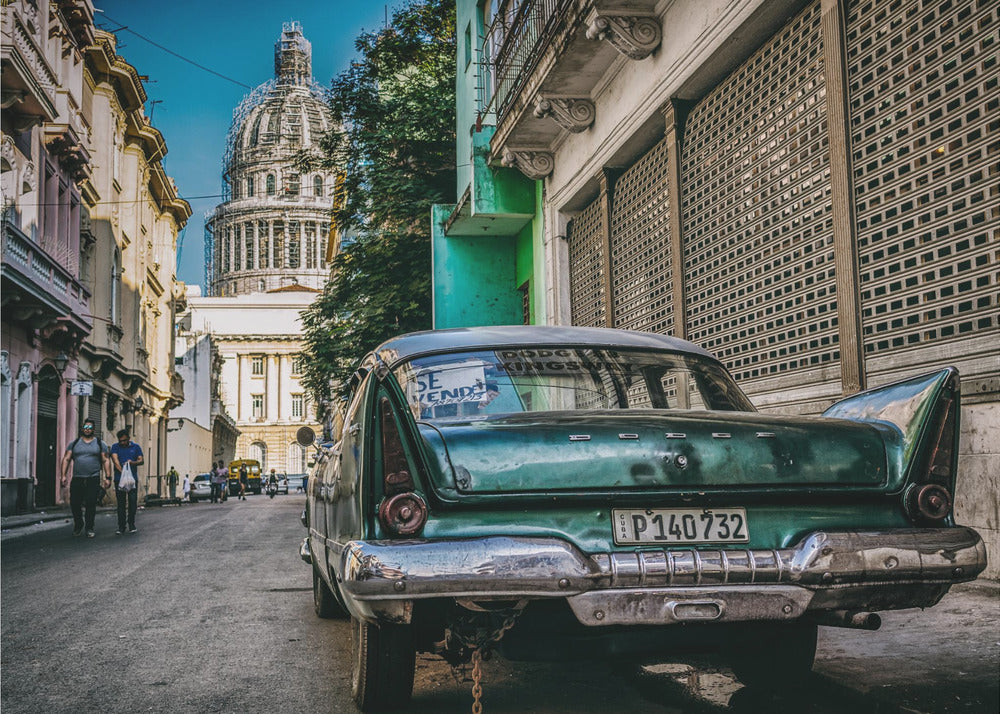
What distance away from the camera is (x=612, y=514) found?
3.24 metres

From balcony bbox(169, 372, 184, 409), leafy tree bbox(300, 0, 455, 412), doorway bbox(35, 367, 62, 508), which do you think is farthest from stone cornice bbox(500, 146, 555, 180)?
balcony bbox(169, 372, 184, 409)

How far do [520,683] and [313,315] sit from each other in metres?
20.7

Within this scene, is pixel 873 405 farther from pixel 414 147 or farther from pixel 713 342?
pixel 414 147

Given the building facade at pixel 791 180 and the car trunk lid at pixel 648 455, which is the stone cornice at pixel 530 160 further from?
the car trunk lid at pixel 648 455

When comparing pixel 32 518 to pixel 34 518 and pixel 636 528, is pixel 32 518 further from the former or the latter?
pixel 636 528

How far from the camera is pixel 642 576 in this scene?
3.07 m

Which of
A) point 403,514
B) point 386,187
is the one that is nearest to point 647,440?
point 403,514

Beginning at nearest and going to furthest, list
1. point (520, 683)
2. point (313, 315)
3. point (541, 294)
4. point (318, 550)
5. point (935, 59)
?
point (520, 683)
point (318, 550)
point (935, 59)
point (541, 294)
point (313, 315)

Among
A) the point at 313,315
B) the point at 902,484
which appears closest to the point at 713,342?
the point at 902,484

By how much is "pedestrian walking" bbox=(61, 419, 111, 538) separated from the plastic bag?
0.63m

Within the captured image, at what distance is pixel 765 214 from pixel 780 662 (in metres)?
5.26

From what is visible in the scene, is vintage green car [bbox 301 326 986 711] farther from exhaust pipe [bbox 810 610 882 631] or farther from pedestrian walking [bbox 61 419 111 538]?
pedestrian walking [bbox 61 419 111 538]

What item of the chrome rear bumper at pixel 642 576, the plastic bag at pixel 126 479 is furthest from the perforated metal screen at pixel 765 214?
the plastic bag at pixel 126 479

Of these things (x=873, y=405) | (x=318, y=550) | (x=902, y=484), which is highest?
(x=873, y=405)
